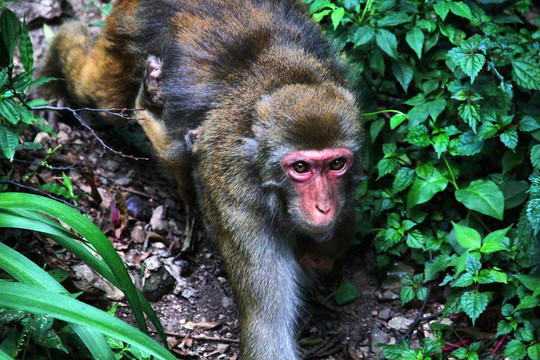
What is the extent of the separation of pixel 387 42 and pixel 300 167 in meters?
1.55

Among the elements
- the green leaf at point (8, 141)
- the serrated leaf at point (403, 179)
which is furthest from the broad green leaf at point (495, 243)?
the green leaf at point (8, 141)

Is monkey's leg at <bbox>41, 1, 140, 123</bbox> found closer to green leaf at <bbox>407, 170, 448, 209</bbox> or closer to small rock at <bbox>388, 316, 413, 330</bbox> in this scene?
green leaf at <bbox>407, 170, 448, 209</bbox>

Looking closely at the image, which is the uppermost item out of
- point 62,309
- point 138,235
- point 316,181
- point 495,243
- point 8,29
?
point 8,29

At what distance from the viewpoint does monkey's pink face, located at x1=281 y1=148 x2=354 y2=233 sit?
4.16 meters

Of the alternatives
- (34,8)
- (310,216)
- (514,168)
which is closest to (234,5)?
(310,216)

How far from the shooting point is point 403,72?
212 inches

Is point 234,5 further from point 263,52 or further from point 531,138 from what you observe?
point 531,138

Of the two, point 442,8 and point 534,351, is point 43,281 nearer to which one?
point 534,351

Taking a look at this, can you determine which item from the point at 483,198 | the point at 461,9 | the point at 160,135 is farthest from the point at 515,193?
the point at 160,135

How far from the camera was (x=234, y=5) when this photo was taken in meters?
5.12

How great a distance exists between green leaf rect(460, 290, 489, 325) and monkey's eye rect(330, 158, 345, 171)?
1295 mm

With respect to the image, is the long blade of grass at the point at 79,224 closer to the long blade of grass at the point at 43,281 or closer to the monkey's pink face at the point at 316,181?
the long blade of grass at the point at 43,281

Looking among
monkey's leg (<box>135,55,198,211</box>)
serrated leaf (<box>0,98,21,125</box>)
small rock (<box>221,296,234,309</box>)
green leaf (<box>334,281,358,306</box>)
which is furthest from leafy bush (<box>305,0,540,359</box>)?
serrated leaf (<box>0,98,21,125</box>)

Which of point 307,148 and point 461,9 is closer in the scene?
point 307,148
